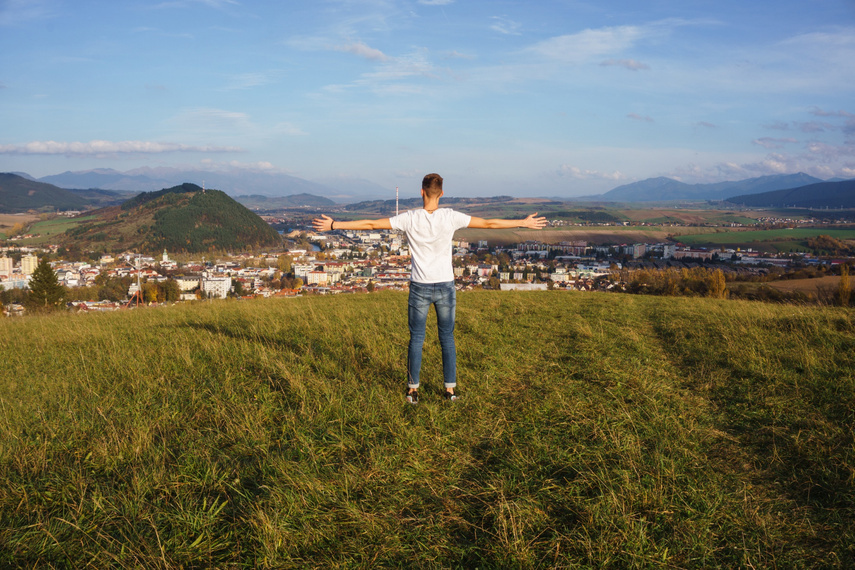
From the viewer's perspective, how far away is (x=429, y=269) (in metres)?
4.67

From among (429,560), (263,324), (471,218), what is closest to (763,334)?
(471,218)

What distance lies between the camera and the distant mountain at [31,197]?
135 m

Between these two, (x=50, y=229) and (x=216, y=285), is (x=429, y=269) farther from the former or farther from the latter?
(x=50, y=229)

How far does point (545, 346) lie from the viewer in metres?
6.90

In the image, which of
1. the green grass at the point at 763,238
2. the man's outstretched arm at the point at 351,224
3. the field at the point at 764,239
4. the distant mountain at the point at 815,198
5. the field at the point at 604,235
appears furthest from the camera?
the distant mountain at the point at 815,198

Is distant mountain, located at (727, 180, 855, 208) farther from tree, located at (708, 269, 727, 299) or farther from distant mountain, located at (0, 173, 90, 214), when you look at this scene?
distant mountain, located at (0, 173, 90, 214)

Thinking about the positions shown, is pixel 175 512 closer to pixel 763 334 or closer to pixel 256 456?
pixel 256 456

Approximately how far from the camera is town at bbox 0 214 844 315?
26.7m

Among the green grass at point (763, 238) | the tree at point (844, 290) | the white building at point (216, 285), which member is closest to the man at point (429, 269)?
the tree at point (844, 290)

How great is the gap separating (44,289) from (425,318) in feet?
78.8

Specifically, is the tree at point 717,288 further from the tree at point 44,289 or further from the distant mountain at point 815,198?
the distant mountain at point 815,198

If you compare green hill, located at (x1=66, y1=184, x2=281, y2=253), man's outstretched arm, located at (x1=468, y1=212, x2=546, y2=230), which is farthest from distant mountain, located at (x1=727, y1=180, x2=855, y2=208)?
man's outstretched arm, located at (x1=468, y1=212, x2=546, y2=230)

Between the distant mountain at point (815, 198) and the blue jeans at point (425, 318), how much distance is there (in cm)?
18429

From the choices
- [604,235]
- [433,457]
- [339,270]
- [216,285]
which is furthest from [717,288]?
[604,235]
